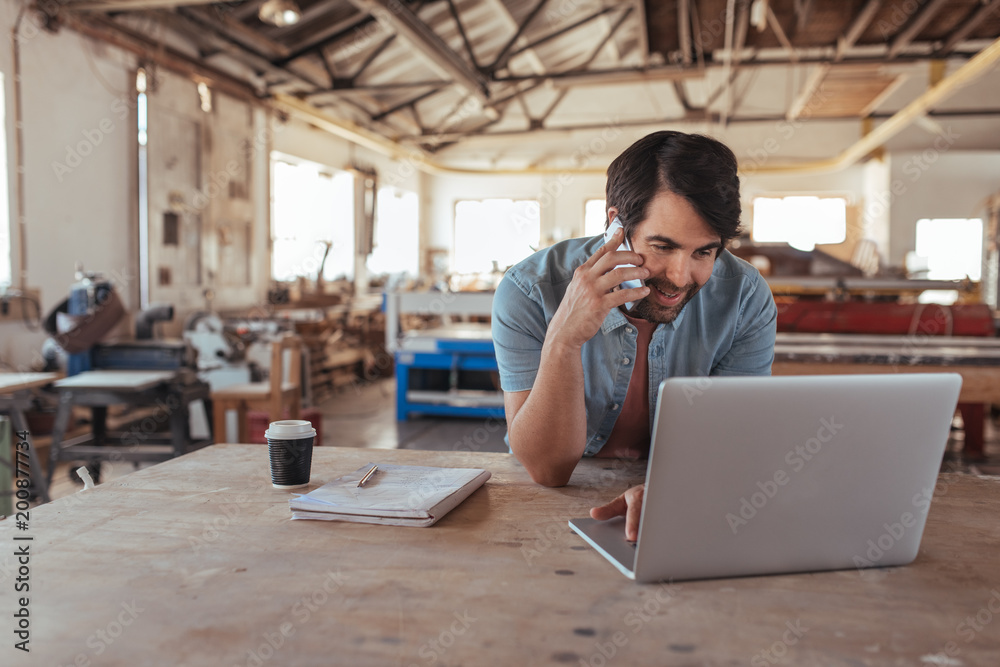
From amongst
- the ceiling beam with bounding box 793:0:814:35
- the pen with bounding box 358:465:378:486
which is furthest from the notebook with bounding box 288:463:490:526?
the ceiling beam with bounding box 793:0:814:35

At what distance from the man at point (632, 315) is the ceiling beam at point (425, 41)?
12.5 feet

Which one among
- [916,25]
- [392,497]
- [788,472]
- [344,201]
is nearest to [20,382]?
[392,497]

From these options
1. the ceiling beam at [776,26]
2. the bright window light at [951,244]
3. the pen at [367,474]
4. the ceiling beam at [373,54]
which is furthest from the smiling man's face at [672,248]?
the bright window light at [951,244]

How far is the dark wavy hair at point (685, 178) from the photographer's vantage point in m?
1.38

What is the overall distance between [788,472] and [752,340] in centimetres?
83

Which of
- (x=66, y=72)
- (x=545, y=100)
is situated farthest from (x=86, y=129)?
(x=545, y=100)

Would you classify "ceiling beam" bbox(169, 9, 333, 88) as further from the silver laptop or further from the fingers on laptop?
the silver laptop

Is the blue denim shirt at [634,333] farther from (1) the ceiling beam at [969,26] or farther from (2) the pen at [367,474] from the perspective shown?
(1) the ceiling beam at [969,26]

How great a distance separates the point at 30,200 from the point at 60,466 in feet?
5.89

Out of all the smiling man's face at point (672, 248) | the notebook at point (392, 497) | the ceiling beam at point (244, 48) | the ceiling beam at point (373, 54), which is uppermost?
the ceiling beam at point (373, 54)

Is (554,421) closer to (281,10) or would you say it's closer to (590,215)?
(281,10)

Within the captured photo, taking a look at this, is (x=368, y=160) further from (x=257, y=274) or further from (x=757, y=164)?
(x=757, y=164)

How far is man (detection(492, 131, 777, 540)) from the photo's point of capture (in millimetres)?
1358

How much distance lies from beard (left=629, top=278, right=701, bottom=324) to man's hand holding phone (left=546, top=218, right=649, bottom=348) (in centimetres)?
6
